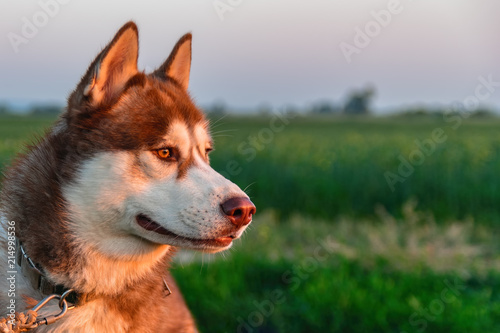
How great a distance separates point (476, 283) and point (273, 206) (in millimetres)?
5782

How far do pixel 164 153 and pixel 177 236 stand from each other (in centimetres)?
45

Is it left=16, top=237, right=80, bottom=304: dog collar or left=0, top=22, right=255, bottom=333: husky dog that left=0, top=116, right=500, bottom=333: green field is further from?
left=16, top=237, right=80, bottom=304: dog collar

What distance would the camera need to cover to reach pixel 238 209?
2957mm

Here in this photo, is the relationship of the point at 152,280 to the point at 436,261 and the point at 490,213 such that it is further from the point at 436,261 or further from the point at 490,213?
the point at 490,213

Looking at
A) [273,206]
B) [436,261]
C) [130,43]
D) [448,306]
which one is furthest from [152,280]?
[273,206]

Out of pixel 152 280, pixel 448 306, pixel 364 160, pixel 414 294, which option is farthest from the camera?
pixel 364 160

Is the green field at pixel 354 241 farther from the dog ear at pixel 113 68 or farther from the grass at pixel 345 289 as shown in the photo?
the dog ear at pixel 113 68

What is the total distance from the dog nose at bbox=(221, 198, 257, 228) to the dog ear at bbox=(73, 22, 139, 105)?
2.88 ft

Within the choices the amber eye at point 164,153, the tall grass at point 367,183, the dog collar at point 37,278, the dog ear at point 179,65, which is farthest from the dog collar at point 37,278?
the tall grass at point 367,183

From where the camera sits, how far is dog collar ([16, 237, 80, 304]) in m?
2.93

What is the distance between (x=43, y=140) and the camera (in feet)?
10.5

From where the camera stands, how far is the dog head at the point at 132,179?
9.64 feet

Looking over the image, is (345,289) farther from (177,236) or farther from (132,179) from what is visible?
(132,179)

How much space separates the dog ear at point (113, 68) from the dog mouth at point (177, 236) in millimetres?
681
